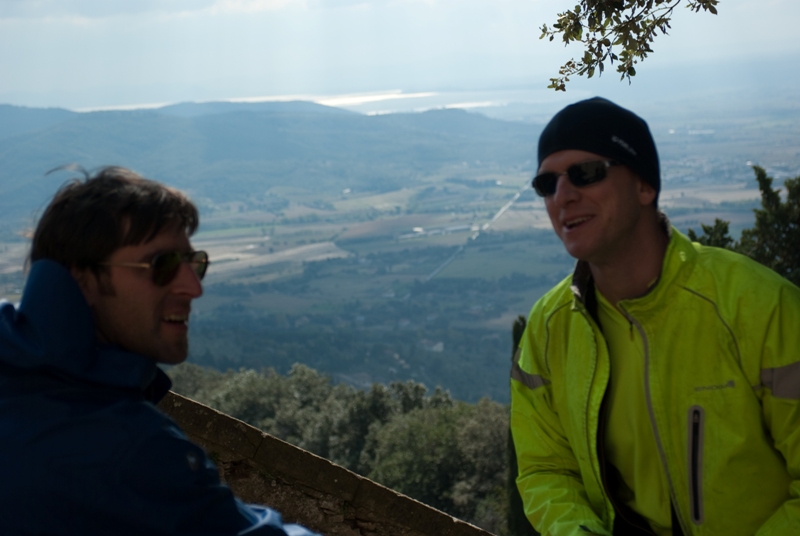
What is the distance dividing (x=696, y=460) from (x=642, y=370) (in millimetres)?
296

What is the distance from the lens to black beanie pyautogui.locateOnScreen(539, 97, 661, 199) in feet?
7.86

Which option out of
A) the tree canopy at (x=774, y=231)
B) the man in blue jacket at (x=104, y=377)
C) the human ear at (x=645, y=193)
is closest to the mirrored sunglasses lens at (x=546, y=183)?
the human ear at (x=645, y=193)

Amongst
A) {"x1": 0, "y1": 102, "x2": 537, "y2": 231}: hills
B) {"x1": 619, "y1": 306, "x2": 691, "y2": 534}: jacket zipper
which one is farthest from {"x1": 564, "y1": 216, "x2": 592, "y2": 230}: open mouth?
{"x1": 0, "y1": 102, "x2": 537, "y2": 231}: hills

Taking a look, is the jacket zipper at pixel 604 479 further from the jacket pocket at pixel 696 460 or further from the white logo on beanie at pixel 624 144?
the white logo on beanie at pixel 624 144

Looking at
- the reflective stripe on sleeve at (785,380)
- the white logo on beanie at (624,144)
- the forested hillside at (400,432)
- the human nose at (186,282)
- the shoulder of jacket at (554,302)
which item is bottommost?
the forested hillside at (400,432)

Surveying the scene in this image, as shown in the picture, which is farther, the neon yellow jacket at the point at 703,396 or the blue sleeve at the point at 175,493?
the neon yellow jacket at the point at 703,396

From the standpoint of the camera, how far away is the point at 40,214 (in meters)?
1.65

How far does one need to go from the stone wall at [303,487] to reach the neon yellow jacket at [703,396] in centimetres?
175

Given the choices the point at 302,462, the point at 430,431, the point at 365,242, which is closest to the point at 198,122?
the point at 365,242

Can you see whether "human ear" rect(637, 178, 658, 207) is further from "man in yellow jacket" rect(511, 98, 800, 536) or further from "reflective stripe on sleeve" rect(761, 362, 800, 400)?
"reflective stripe on sleeve" rect(761, 362, 800, 400)

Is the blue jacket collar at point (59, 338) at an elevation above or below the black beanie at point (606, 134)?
below

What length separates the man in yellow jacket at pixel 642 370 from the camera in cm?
217

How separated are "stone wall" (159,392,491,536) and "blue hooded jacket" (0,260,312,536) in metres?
2.81

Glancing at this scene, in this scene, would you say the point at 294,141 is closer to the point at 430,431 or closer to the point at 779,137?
the point at 779,137
